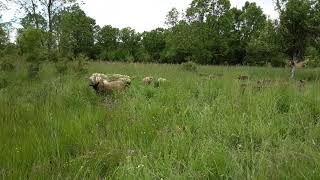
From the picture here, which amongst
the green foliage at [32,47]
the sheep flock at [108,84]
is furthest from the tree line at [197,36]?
the sheep flock at [108,84]

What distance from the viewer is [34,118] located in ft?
14.4

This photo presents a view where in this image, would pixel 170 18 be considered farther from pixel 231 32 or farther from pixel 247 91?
pixel 247 91

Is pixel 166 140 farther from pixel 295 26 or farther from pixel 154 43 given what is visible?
pixel 154 43

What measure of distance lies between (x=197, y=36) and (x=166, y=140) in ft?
110

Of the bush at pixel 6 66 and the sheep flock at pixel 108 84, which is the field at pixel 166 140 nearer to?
the sheep flock at pixel 108 84

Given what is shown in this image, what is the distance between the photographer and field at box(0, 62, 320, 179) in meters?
3.00

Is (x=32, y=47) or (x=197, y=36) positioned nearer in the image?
(x=32, y=47)

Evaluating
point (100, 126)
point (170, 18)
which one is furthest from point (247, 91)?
point (170, 18)

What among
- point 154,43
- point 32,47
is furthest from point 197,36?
point 154,43

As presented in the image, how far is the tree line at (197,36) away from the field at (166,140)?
9518mm

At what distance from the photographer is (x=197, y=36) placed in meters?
36.7

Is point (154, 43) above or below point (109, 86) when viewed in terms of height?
above

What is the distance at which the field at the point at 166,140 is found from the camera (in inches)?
118

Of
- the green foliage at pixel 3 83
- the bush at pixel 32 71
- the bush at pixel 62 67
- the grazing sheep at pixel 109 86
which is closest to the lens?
the grazing sheep at pixel 109 86
